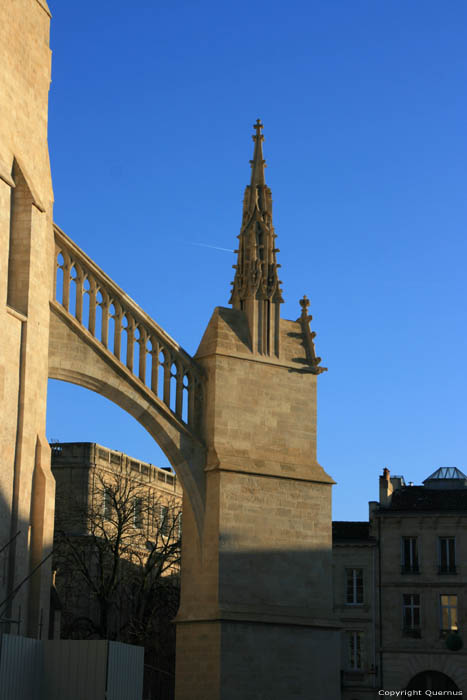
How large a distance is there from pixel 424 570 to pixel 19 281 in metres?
25.8

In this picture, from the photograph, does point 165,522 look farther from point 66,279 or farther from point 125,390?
point 66,279

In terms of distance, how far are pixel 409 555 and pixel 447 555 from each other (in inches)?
54.8

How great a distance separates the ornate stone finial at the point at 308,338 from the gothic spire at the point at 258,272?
883 millimetres

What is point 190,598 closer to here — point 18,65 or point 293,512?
point 293,512

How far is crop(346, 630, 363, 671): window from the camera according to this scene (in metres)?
45.2

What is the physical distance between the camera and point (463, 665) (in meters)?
44.5

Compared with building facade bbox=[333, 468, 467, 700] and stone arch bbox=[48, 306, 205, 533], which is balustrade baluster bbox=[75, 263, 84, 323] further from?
building facade bbox=[333, 468, 467, 700]

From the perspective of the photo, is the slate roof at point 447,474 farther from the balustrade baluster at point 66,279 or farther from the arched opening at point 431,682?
the balustrade baluster at point 66,279

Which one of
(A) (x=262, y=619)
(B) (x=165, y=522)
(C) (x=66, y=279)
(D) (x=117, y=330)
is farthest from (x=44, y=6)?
(B) (x=165, y=522)

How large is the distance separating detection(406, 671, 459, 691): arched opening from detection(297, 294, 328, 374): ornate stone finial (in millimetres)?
20173

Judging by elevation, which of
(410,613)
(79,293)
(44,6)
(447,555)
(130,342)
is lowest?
(410,613)

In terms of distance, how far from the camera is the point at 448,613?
4478 centimetres

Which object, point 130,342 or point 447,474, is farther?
point 447,474

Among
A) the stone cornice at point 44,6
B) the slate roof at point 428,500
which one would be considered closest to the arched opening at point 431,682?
the slate roof at point 428,500
